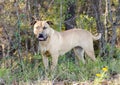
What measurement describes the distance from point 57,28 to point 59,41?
1258mm

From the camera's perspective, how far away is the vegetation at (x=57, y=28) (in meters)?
8.32

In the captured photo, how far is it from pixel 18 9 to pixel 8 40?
0.82 metres

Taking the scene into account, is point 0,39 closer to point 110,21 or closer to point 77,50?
point 77,50

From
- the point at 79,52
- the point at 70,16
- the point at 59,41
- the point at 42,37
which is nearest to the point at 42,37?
the point at 42,37

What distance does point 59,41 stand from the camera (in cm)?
969

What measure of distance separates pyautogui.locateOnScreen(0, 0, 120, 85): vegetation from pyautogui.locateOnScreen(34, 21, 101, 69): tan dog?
26cm

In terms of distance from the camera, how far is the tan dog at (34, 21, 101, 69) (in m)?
9.12

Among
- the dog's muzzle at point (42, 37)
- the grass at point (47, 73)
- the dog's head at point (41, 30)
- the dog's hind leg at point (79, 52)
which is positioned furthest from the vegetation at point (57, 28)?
the dog's muzzle at point (42, 37)

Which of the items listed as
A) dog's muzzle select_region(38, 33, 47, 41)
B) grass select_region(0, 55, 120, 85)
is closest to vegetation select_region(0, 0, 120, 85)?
grass select_region(0, 55, 120, 85)

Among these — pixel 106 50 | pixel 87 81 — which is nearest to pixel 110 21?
pixel 106 50

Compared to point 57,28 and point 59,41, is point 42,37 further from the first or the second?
point 57,28

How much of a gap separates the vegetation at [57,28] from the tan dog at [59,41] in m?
0.26

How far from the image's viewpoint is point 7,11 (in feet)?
32.0

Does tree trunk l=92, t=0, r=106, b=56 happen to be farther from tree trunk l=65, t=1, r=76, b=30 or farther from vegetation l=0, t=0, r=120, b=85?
tree trunk l=65, t=1, r=76, b=30
